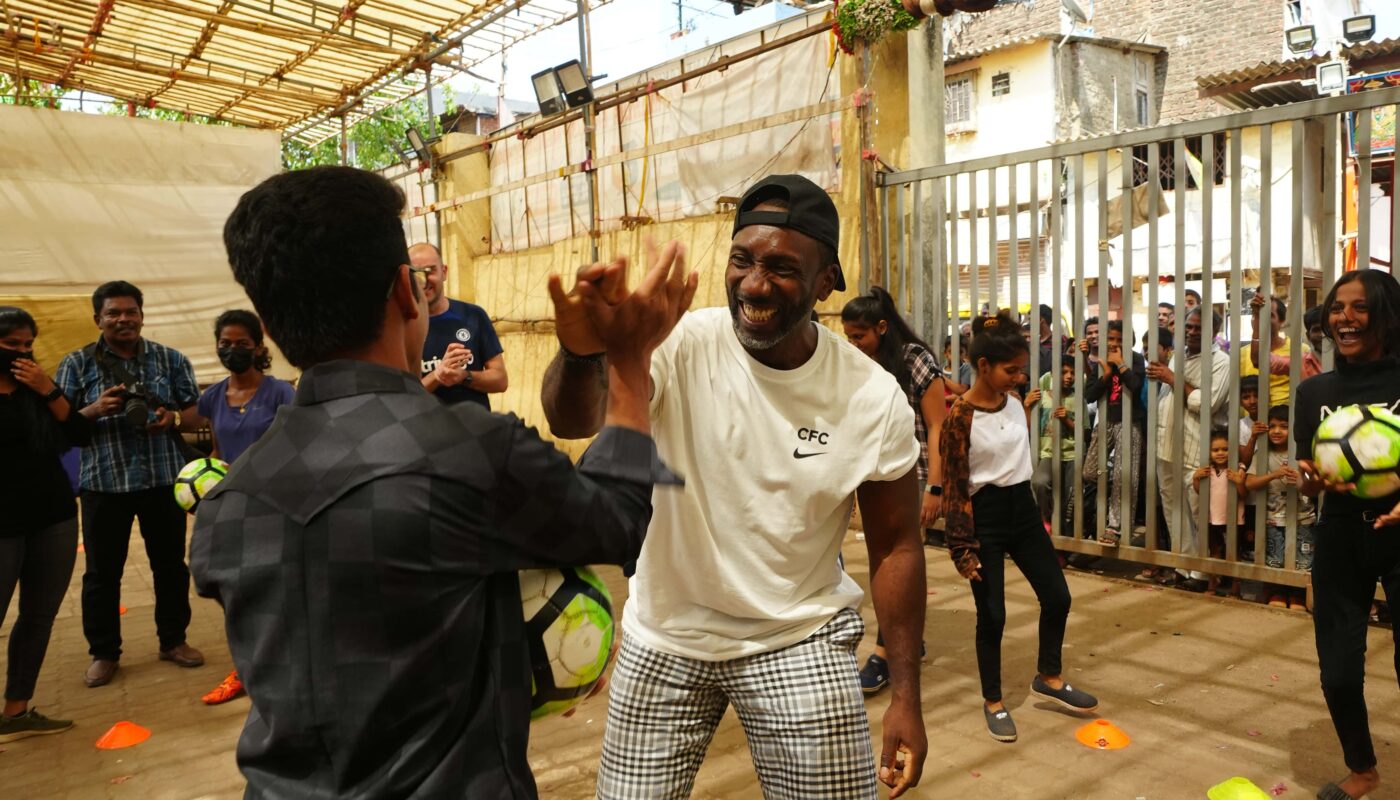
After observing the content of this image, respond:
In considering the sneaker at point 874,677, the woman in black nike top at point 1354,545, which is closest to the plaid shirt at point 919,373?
Answer: the sneaker at point 874,677

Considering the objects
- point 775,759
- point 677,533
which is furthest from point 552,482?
point 775,759

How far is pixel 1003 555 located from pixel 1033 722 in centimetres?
78

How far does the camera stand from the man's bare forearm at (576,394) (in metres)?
1.89

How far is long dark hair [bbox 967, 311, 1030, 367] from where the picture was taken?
4594 mm

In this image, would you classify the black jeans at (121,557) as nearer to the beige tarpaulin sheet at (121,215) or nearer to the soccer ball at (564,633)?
the soccer ball at (564,633)

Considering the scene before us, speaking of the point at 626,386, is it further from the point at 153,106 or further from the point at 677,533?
the point at 153,106

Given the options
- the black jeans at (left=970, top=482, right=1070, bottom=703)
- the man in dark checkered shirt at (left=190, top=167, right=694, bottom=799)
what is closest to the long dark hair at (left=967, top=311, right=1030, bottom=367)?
the black jeans at (left=970, top=482, right=1070, bottom=703)

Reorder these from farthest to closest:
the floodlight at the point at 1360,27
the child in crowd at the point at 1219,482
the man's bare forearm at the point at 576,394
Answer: the floodlight at the point at 1360,27 → the child in crowd at the point at 1219,482 → the man's bare forearm at the point at 576,394

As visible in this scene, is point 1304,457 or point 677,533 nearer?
point 677,533

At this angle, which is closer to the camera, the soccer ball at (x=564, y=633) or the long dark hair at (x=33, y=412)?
the soccer ball at (x=564, y=633)

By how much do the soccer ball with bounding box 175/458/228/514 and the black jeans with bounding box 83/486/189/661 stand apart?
0.65 meters

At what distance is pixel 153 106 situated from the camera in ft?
44.9

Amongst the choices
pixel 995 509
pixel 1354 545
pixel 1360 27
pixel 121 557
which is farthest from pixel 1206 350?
pixel 1360 27

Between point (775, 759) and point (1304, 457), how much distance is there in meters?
2.87
